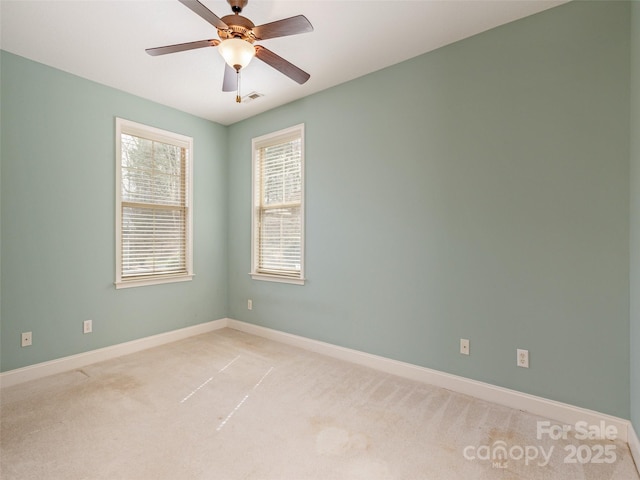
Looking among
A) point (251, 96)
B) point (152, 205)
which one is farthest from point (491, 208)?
point (152, 205)

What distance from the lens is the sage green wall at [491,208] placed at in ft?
6.60

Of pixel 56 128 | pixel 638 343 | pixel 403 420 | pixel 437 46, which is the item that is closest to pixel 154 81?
pixel 56 128

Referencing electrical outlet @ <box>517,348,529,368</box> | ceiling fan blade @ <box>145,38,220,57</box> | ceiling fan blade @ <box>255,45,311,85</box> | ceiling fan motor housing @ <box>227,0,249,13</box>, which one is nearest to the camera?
ceiling fan motor housing @ <box>227,0,249,13</box>

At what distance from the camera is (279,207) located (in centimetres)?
390

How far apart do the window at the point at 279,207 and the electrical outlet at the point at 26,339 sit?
2.18m

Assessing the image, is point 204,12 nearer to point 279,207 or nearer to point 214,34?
→ point 214,34

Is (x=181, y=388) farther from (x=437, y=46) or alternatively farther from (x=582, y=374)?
(x=437, y=46)

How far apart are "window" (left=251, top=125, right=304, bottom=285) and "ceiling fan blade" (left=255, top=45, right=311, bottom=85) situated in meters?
1.25

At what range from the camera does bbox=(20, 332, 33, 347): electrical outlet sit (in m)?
2.74

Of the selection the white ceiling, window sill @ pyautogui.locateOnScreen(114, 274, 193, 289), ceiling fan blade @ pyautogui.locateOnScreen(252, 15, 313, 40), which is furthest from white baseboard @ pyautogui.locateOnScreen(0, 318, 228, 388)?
ceiling fan blade @ pyautogui.locateOnScreen(252, 15, 313, 40)

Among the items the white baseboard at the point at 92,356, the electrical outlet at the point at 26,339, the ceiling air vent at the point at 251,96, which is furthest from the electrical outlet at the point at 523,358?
the electrical outlet at the point at 26,339

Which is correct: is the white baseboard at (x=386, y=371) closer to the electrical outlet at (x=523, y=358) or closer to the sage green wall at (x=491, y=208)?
the sage green wall at (x=491, y=208)

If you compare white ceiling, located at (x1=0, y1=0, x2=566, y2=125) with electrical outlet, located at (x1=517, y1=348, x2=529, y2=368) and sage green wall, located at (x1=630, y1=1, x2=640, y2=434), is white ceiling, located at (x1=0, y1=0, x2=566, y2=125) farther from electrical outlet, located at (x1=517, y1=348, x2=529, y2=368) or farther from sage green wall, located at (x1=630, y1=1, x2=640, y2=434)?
electrical outlet, located at (x1=517, y1=348, x2=529, y2=368)

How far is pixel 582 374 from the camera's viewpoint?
81.6 inches
